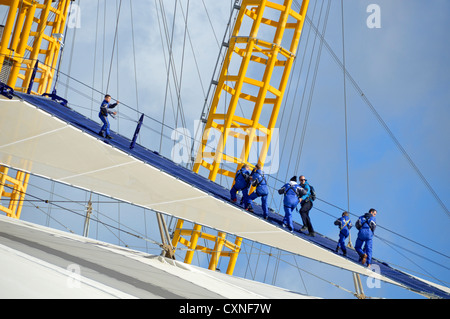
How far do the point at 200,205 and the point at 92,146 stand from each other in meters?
3.31

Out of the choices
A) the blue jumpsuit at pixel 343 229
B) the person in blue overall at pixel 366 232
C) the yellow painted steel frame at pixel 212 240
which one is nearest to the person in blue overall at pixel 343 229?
the blue jumpsuit at pixel 343 229

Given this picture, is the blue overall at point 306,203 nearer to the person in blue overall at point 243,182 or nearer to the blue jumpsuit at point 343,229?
the blue jumpsuit at point 343,229

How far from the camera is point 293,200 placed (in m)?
18.6

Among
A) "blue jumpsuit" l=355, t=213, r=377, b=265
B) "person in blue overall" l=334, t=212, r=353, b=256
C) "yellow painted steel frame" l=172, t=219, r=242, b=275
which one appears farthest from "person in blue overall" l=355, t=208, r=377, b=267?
"yellow painted steel frame" l=172, t=219, r=242, b=275

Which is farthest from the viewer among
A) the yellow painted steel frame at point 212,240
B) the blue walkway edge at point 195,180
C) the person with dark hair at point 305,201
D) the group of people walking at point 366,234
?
Result: the yellow painted steel frame at point 212,240

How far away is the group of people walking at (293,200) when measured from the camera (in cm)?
1861

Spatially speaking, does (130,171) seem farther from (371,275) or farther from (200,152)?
(200,152)

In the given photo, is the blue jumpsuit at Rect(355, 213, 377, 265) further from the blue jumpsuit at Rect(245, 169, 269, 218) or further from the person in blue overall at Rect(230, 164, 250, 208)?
the person in blue overall at Rect(230, 164, 250, 208)

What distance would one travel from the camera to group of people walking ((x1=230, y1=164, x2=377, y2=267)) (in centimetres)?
1861

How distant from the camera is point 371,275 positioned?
19.0 m

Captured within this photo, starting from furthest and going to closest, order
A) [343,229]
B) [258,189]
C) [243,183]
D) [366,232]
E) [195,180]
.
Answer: [343,229], [195,180], [366,232], [243,183], [258,189]

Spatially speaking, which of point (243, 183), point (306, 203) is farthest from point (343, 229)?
point (243, 183)

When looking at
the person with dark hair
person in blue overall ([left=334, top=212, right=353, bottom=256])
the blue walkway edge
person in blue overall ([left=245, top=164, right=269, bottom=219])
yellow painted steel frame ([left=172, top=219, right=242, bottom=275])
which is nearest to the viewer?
the blue walkway edge

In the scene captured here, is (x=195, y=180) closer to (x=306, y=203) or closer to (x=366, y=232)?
(x=306, y=203)
